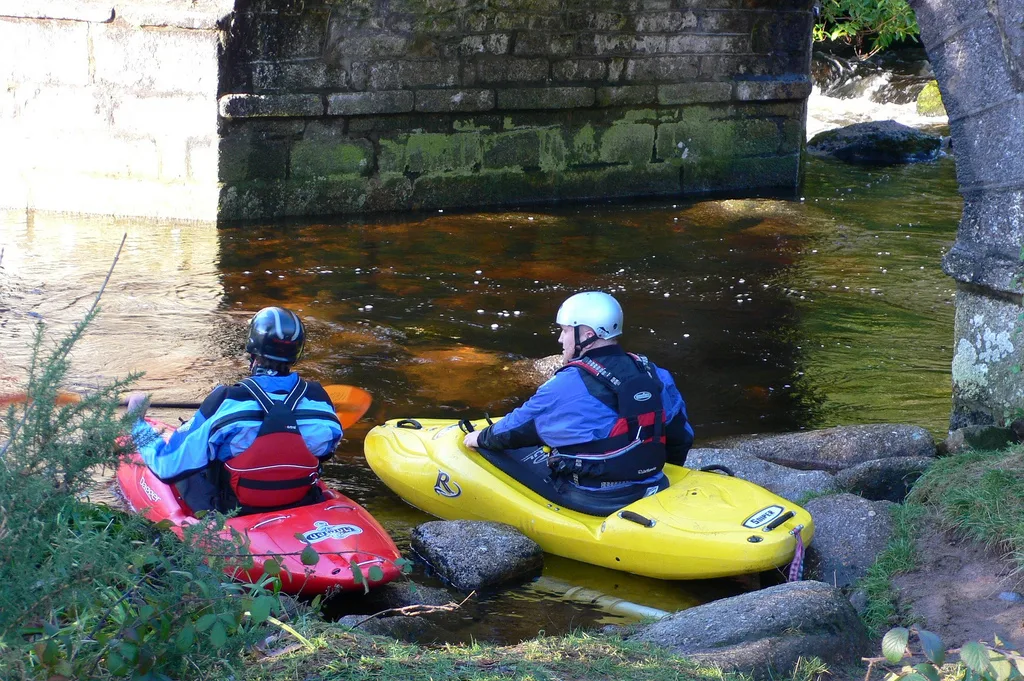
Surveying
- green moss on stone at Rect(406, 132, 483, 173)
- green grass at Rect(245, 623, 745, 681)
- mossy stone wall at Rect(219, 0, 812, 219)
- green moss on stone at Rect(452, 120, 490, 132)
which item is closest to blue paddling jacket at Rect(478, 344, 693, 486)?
green grass at Rect(245, 623, 745, 681)

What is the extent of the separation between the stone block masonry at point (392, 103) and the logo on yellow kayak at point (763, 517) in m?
6.16

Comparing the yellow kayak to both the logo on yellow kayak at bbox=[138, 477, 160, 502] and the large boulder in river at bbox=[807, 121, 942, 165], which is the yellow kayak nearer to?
the logo on yellow kayak at bbox=[138, 477, 160, 502]

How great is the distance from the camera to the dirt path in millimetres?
3480

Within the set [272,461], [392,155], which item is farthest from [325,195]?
[272,461]

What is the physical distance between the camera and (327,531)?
158 inches

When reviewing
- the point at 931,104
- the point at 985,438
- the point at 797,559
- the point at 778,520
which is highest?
the point at 931,104

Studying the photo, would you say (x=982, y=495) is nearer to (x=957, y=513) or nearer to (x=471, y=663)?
(x=957, y=513)

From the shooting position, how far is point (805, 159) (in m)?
14.4

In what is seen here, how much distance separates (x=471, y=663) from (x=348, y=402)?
111 inches

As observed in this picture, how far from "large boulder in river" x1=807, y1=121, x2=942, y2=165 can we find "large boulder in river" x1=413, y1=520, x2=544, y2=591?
11.2 m

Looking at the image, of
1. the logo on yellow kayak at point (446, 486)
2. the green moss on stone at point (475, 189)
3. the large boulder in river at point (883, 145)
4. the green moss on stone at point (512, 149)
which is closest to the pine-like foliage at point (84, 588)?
the logo on yellow kayak at point (446, 486)

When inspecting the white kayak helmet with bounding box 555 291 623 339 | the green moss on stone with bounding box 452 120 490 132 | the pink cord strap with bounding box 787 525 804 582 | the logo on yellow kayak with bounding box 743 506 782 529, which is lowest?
the pink cord strap with bounding box 787 525 804 582

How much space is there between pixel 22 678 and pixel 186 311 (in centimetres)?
532

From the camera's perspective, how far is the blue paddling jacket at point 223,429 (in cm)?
397
